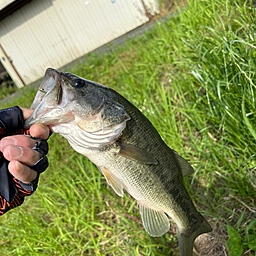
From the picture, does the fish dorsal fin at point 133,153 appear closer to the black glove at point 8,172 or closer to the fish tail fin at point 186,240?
the black glove at point 8,172

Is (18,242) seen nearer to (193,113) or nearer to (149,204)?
(149,204)

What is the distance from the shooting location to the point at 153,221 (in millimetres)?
1633

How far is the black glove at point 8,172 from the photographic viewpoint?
5.13 ft

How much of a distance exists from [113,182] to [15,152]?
59 cm

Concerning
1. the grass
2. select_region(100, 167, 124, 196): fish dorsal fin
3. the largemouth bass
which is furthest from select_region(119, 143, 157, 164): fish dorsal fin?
the grass

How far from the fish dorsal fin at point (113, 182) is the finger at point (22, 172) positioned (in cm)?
45

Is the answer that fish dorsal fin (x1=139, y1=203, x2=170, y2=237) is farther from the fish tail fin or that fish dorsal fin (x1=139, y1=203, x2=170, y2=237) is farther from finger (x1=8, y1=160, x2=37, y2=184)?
finger (x1=8, y1=160, x2=37, y2=184)

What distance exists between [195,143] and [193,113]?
37 cm

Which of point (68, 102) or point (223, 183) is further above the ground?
point (68, 102)

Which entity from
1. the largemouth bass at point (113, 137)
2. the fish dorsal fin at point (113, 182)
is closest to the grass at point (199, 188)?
the largemouth bass at point (113, 137)

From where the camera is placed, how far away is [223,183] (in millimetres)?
2342

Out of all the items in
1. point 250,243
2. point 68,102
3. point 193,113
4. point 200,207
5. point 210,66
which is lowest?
point 200,207

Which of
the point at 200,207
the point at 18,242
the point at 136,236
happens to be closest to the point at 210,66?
the point at 200,207

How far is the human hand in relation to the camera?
139cm
